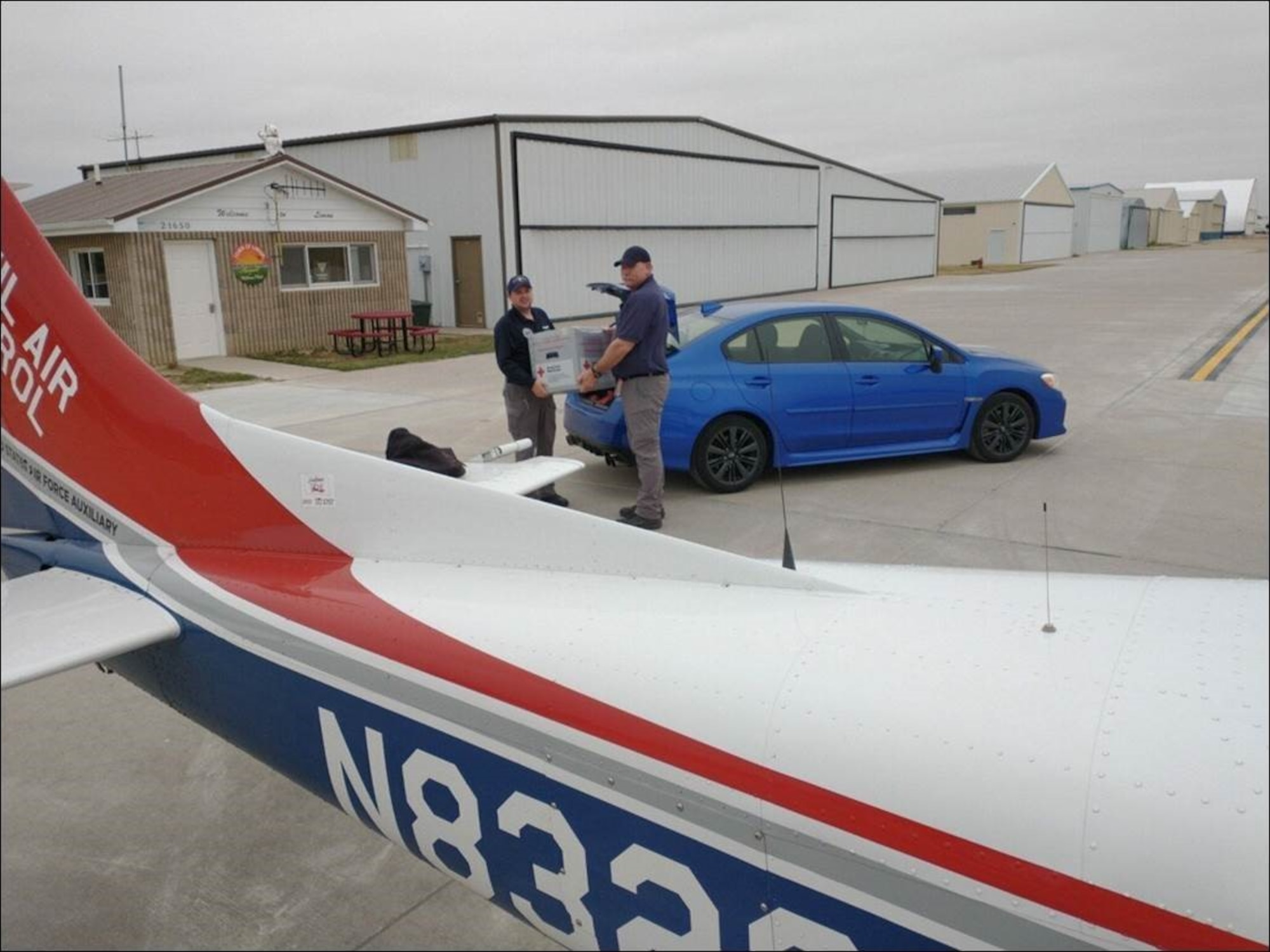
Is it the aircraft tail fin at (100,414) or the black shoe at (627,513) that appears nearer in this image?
the aircraft tail fin at (100,414)

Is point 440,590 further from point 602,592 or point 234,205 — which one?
point 234,205

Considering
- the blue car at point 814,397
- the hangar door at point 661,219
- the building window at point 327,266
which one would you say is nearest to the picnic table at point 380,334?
the building window at point 327,266

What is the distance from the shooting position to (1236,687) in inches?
66.8

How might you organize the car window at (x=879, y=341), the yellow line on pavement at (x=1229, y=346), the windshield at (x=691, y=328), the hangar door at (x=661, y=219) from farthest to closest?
the hangar door at (x=661, y=219), the yellow line on pavement at (x=1229, y=346), the car window at (x=879, y=341), the windshield at (x=691, y=328)

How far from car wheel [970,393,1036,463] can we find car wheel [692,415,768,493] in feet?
7.04

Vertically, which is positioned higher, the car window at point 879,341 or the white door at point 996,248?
the white door at point 996,248

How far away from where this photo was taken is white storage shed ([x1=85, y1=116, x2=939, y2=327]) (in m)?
24.9

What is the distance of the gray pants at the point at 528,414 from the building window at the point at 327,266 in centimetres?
1506

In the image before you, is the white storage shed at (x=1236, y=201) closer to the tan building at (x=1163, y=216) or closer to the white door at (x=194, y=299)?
the tan building at (x=1163, y=216)

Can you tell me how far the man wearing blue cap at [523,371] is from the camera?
7.47 m

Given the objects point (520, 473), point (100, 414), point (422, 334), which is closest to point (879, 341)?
point (520, 473)

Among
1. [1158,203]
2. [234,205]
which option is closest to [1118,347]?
[234,205]

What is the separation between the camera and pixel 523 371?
754 cm

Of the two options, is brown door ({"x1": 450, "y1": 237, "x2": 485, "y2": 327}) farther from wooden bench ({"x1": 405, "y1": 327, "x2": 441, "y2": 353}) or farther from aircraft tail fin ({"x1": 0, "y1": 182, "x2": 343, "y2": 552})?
aircraft tail fin ({"x1": 0, "y1": 182, "x2": 343, "y2": 552})
